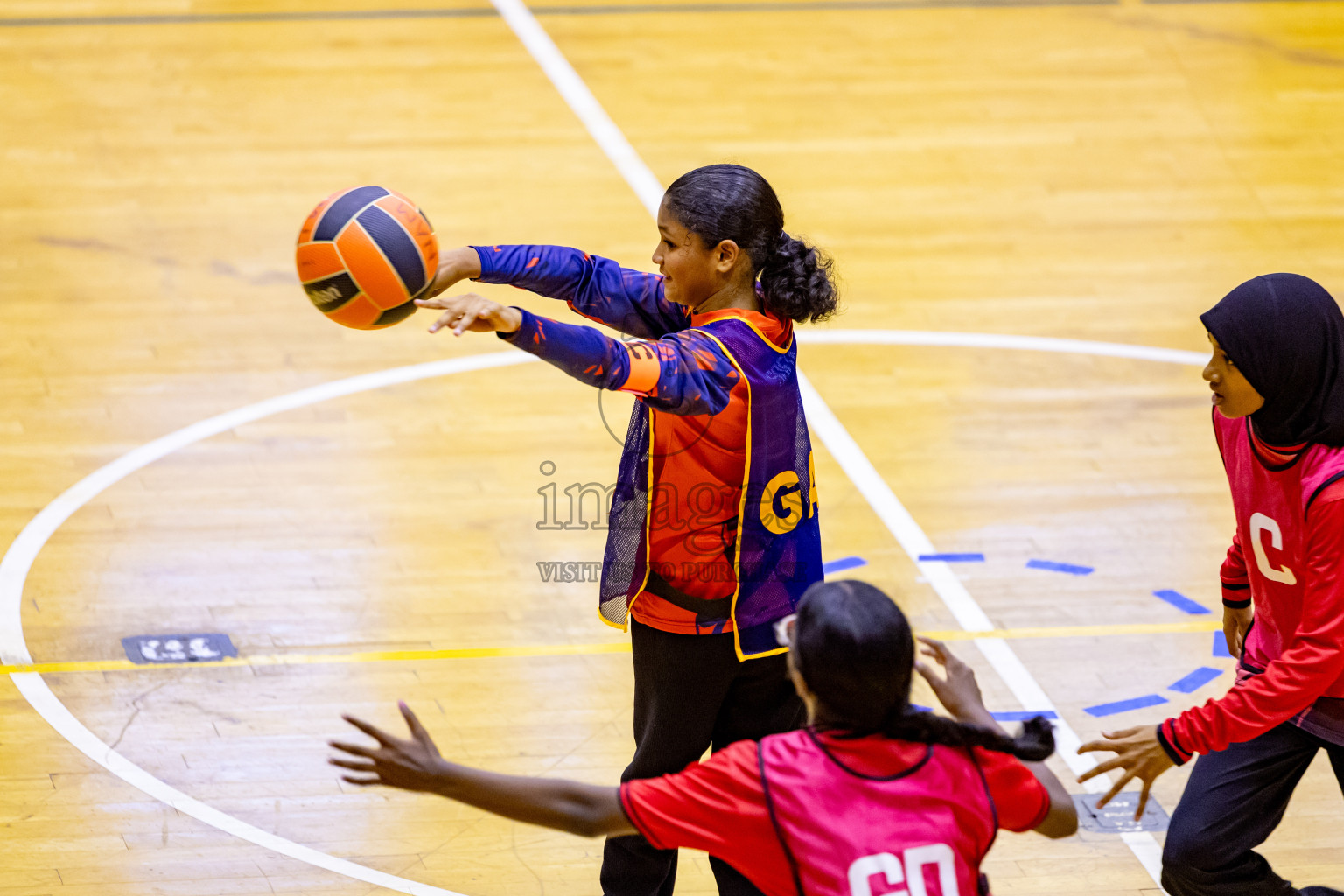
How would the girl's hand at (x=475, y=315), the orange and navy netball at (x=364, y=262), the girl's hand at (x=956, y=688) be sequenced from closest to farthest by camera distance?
the girl's hand at (x=956, y=688) < the girl's hand at (x=475, y=315) < the orange and navy netball at (x=364, y=262)

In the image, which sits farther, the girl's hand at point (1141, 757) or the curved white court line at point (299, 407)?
the curved white court line at point (299, 407)

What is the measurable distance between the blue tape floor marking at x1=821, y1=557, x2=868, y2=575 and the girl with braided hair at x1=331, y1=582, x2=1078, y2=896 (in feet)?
10.1

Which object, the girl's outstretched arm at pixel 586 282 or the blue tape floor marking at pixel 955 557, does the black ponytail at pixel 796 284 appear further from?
the blue tape floor marking at pixel 955 557

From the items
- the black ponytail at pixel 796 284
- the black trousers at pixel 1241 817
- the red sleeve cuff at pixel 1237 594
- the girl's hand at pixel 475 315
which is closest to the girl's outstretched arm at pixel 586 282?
the black ponytail at pixel 796 284

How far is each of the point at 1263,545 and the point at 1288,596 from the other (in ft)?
0.42

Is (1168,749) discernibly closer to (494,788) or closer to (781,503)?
(781,503)

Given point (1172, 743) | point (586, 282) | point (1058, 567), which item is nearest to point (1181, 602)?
point (1058, 567)

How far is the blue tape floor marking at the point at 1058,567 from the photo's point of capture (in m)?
5.75

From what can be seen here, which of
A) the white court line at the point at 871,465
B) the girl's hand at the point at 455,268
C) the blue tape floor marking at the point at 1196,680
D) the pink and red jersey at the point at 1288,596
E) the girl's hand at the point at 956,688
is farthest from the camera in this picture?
the blue tape floor marking at the point at 1196,680

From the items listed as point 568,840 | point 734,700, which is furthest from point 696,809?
point 568,840

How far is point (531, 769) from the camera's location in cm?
468

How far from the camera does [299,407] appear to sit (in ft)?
22.1

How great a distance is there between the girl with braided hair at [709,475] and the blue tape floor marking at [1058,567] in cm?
240

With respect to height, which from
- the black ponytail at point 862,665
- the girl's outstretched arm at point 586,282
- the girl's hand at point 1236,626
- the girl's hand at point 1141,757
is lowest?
the girl's hand at point 1236,626
